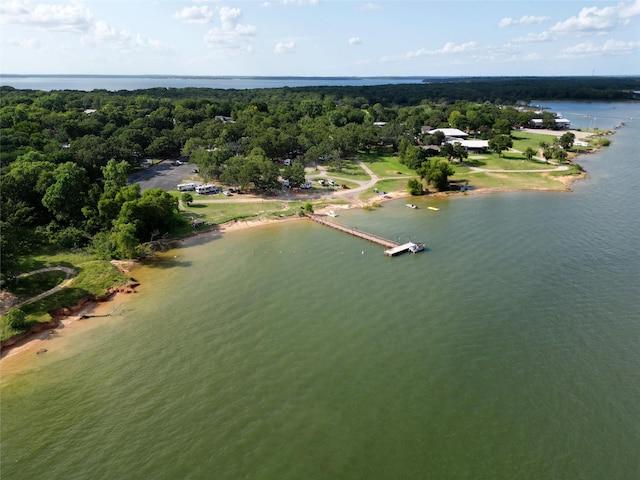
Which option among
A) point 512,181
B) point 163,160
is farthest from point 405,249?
point 163,160

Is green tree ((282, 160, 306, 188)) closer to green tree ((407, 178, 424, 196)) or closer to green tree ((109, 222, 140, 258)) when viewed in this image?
green tree ((407, 178, 424, 196))

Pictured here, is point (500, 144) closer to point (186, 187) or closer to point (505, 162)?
point (505, 162)

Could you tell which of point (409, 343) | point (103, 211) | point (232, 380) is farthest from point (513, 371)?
point (103, 211)

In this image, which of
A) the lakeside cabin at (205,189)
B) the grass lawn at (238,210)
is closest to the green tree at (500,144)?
the grass lawn at (238,210)

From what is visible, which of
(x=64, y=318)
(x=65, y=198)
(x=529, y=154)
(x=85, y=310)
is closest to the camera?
(x=64, y=318)

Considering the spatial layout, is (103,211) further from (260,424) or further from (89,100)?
(89,100)

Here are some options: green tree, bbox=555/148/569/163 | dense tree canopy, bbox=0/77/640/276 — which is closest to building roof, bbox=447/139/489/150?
dense tree canopy, bbox=0/77/640/276

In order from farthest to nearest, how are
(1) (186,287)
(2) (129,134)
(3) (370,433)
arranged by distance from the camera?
1. (2) (129,134)
2. (1) (186,287)
3. (3) (370,433)
